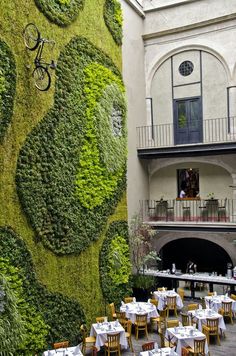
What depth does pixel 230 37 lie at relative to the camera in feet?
58.4

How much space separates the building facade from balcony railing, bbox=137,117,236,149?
46mm

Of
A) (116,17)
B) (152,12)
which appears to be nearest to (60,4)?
(116,17)

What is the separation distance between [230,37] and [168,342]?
1334 cm

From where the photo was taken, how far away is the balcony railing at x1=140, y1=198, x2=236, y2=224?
18.1 m

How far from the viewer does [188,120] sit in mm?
18984

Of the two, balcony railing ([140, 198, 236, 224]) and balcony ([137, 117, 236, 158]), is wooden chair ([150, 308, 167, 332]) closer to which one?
balcony railing ([140, 198, 236, 224])

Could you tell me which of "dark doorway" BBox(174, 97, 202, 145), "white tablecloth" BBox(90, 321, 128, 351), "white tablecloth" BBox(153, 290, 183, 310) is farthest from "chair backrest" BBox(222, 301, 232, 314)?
"dark doorway" BBox(174, 97, 202, 145)

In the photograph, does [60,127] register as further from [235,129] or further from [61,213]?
[235,129]

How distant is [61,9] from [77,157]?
4.80 meters

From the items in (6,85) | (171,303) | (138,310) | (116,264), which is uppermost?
(6,85)

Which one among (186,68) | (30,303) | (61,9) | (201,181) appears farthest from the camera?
(201,181)

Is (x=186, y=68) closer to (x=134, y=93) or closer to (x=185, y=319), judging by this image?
(x=134, y=93)

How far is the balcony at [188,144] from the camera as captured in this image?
1719 centimetres

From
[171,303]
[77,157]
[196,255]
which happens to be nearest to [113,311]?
[171,303]
